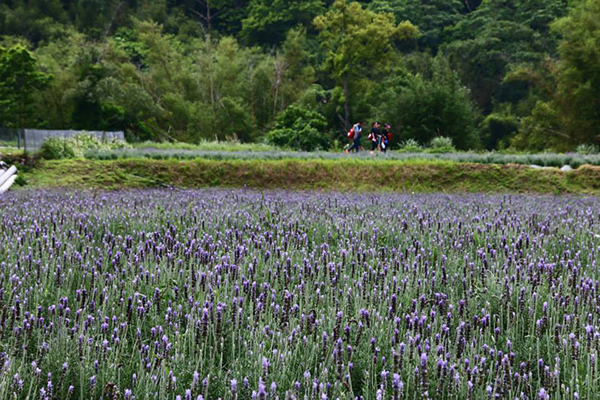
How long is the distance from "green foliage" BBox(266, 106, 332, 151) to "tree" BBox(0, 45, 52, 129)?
38.6 ft

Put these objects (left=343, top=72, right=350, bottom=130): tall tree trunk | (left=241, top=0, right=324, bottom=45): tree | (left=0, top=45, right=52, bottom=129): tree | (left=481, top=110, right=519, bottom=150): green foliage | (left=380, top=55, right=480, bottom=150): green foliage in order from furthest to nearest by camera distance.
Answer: (left=241, top=0, right=324, bottom=45): tree → (left=481, top=110, right=519, bottom=150): green foliage → (left=343, top=72, right=350, bottom=130): tall tree trunk → (left=380, top=55, right=480, bottom=150): green foliage → (left=0, top=45, right=52, bottom=129): tree

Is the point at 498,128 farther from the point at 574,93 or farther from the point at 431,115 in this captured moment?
the point at 574,93

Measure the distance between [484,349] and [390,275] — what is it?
3.65 ft

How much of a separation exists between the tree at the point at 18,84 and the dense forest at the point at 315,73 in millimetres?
81

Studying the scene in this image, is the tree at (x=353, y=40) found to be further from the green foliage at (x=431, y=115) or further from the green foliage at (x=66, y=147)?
the green foliage at (x=66, y=147)

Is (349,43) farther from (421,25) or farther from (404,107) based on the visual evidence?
(421,25)

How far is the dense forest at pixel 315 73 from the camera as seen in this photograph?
28.3 m

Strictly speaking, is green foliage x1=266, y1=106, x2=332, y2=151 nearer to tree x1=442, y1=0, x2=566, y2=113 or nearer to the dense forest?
the dense forest

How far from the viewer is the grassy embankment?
12250 millimetres

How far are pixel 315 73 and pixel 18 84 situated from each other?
2128 cm

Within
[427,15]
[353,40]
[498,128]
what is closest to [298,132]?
[353,40]

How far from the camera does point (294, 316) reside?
2.74 m

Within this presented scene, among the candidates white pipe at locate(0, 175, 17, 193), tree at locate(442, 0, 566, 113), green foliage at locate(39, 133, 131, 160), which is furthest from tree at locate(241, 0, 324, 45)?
white pipe at locate(0, 175, 17, 193)

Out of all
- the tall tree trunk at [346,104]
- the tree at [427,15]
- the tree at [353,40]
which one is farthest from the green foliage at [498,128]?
the tree at [427,15]
